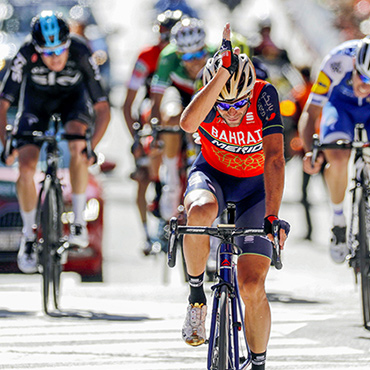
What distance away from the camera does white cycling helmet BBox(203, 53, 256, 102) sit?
5.89m

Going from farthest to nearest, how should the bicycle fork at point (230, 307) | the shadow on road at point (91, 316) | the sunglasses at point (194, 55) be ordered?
1. the sunglasses at point (194, 55)
2. the shadow on road at point (91, 316)
3. the bicycle fork at point (230, 307)

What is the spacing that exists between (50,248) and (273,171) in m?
3.57

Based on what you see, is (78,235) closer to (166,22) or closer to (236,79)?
(236,79)

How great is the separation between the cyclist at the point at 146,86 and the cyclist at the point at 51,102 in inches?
105

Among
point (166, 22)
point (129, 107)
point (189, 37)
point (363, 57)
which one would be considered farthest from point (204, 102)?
point (166, 22)

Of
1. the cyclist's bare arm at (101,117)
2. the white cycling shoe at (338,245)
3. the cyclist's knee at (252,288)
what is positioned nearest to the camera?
the cyclist's knee at (252,288)

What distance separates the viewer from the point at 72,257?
36.3 ft

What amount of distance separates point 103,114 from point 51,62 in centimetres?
72

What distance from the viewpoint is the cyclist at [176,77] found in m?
11.0

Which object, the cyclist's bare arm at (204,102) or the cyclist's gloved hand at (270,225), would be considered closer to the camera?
the cyclist's gloved hand at (270,225)

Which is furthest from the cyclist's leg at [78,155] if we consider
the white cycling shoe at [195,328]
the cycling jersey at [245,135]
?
the white cycling shoe at [195,328]

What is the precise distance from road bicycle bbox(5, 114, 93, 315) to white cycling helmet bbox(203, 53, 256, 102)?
344 cm

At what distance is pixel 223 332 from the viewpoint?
5465 millimetres

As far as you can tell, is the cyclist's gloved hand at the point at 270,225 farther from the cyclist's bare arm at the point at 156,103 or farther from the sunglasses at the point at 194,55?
the cyclist's bare arm at the point at 156,103
